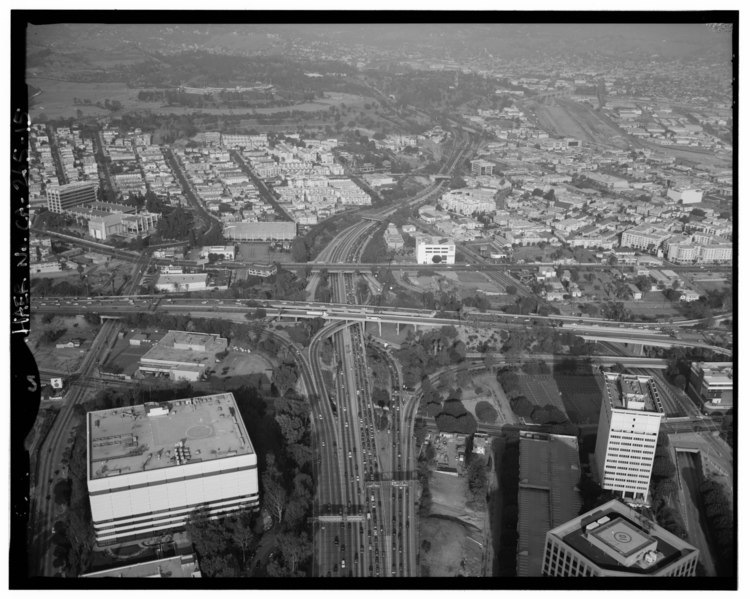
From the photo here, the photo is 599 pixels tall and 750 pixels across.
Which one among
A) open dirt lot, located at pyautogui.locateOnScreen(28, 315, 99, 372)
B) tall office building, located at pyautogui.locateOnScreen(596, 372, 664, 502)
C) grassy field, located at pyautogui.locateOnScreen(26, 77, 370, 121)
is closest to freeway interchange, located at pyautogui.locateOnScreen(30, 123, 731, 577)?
open dirt lot, located at pyautogui.locateOnScreen(28, 315, 99, 372)

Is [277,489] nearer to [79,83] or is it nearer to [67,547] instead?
[67,547]

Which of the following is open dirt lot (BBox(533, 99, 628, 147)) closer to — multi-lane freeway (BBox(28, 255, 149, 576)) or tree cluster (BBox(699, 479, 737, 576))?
tree cluster (BBox(699, 479, 737, 576))

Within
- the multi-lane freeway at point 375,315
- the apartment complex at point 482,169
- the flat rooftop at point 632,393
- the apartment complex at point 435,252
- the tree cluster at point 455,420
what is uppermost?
the apartment complex at point 482,169

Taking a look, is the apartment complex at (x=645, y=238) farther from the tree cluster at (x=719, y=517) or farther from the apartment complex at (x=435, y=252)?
the tree cluster at (x=719, y=517)

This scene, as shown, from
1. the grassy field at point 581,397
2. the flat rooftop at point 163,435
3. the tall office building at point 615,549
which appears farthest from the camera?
the grassy field at point 581,397

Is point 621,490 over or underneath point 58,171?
underneath

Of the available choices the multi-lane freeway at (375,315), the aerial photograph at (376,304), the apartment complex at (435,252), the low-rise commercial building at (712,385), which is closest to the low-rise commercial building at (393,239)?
the aerial photograph at (376,304)

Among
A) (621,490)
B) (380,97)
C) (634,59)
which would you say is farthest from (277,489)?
(380,97)
